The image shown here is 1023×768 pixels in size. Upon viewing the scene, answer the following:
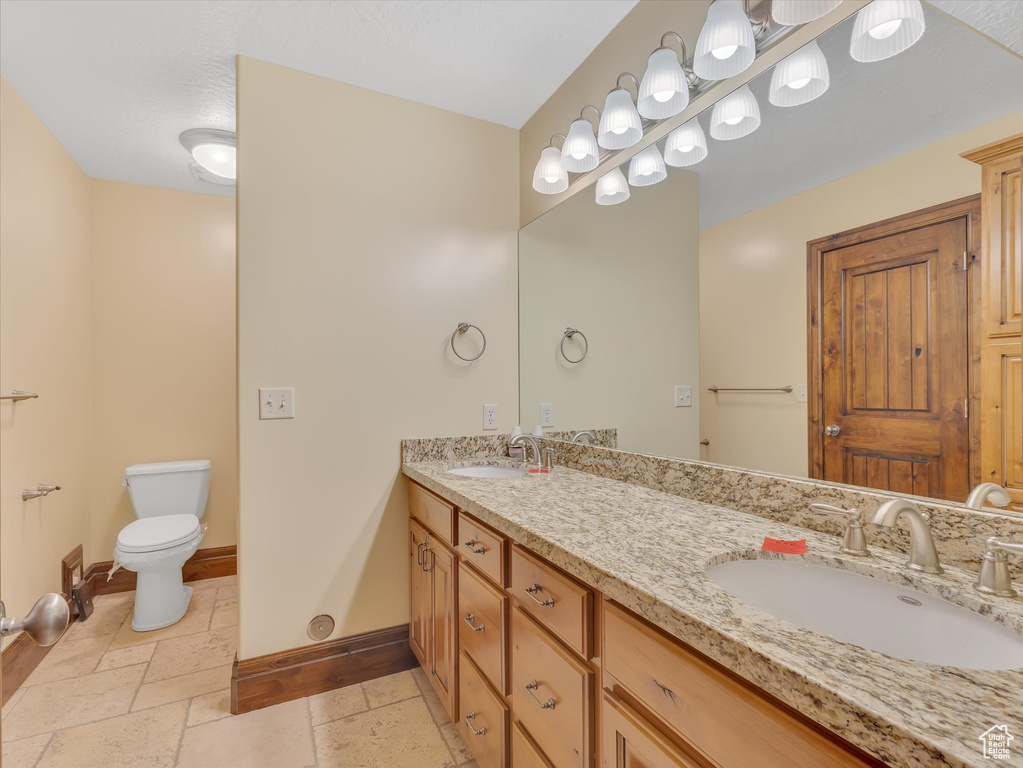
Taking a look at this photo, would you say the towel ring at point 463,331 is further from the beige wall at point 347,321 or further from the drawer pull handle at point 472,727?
the drawer pull handle at point 472,727

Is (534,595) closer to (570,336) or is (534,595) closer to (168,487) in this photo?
(570,336)

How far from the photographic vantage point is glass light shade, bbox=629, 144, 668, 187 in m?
1.63

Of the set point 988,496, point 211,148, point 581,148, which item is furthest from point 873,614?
point 211,148

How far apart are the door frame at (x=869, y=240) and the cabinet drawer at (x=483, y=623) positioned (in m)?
0.83

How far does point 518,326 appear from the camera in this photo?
92.7 inches

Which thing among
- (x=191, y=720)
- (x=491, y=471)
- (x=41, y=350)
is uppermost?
(x=41, y=350)

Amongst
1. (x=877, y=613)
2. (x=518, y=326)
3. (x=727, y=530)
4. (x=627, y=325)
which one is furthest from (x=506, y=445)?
(x=877, y=613)

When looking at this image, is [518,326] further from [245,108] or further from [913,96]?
[913,96]

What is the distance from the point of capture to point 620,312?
1.86 metres

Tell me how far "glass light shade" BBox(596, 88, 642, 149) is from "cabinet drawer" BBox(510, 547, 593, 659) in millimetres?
1412

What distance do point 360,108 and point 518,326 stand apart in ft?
3.71

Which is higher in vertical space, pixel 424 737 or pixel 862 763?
pixel 862 763

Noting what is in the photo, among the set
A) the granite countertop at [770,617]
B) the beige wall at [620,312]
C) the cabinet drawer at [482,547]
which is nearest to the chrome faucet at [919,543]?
the granite countertop at [770,617]

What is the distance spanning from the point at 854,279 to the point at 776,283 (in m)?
0.20
